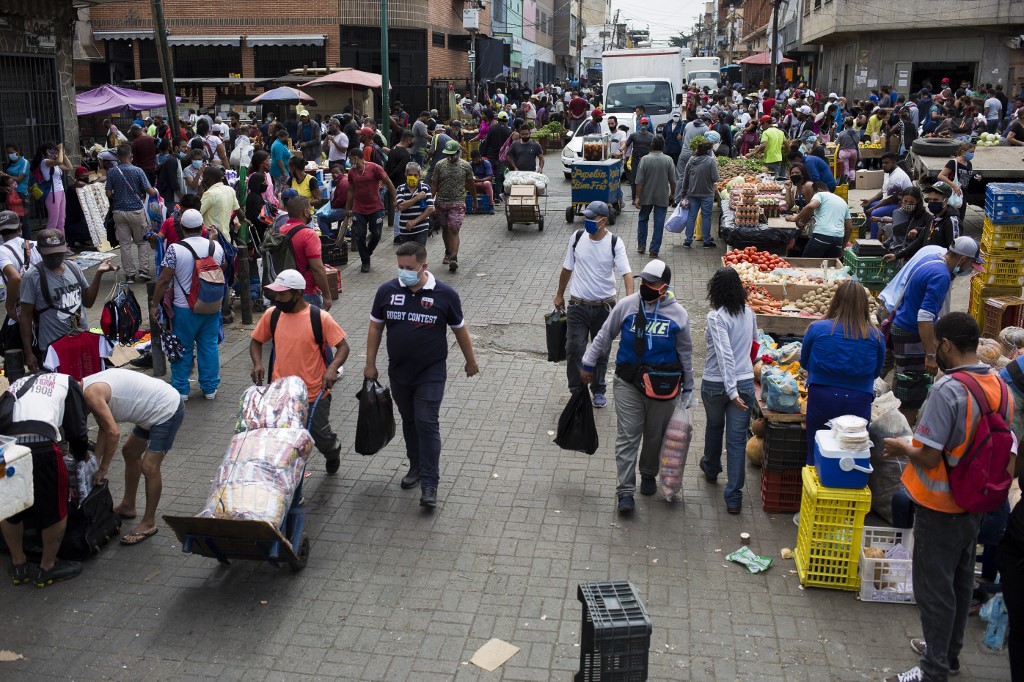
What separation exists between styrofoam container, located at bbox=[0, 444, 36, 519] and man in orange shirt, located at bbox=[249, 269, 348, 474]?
1.90m

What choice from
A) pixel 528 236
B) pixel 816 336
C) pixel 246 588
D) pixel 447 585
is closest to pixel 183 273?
pixel 246 588

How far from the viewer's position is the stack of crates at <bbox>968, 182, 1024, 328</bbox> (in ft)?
33.0

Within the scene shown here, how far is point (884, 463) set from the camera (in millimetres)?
6785

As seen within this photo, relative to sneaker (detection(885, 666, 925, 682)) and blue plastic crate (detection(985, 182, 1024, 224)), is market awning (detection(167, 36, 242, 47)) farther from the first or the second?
sneaker (detection(885, 666, 925, 682))

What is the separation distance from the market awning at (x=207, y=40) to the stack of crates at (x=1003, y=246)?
1279 inches

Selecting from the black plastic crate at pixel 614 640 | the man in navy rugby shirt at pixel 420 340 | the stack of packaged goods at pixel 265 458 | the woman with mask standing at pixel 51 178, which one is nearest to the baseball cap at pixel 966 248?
the man in navy rugby shirt at pixel 420 340

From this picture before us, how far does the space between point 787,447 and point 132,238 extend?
32.2ft

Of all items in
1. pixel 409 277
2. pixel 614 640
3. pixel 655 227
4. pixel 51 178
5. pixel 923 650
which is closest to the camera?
pixel 614 640

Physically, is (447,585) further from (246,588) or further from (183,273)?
(183,273)

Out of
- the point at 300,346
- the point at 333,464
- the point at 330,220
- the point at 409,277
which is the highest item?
the point at 409,277

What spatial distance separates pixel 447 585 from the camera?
19.9 ft

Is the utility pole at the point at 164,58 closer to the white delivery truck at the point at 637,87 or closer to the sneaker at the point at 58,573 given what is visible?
the white delivery truck at the point at 637,87

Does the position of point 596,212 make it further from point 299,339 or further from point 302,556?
point 302,556

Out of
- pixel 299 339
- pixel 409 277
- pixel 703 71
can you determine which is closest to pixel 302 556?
pixel 299 339
